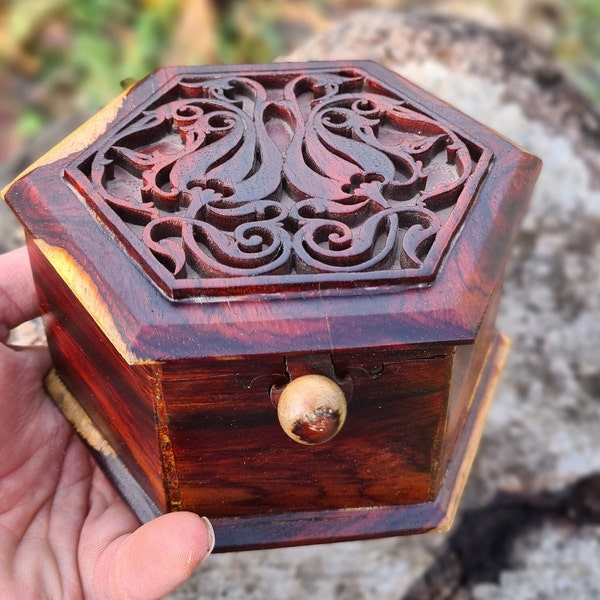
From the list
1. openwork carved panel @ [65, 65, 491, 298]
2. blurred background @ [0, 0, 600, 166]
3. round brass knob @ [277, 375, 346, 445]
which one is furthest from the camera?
blurred background @ [0, 0, 600, 166]

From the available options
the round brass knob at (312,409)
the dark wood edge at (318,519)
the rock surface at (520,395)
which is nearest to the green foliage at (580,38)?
the rock surface at (520,395)

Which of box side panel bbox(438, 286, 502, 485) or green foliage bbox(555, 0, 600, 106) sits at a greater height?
box side panel bbox(438, 286, 502, 485)

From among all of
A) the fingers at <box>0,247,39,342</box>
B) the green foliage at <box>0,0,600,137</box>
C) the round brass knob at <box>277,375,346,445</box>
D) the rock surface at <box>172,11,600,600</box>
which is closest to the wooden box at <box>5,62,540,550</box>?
the round brass knob at <box>277,375,346,445</box>

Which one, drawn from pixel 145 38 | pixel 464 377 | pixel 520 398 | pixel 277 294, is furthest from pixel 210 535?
pixel 145 38

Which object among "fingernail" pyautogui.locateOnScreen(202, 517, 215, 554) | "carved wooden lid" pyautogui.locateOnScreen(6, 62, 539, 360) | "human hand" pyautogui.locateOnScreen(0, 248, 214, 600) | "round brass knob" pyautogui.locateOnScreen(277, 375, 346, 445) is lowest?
"human hand" pyautogui.locateOnScreen(0, 248, 214, 600)

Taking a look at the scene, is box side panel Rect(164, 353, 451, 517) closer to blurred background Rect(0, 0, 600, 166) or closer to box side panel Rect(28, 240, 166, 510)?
box side panel Rect(28, 240, 166, 510)

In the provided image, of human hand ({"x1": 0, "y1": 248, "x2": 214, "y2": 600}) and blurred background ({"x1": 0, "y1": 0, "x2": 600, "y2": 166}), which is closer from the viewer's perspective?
human hand ({"x1": 0, "y1": 248, "x2": 214, "y2": 600})

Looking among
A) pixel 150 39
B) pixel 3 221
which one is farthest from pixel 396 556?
pixel 150 39

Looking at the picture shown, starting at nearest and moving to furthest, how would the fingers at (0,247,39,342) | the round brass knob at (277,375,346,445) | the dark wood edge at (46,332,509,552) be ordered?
the round brass knob at (277,375,346,445)
the dark wood edge at (46,332,509,552)
the fingers at (0,247,39,342)
